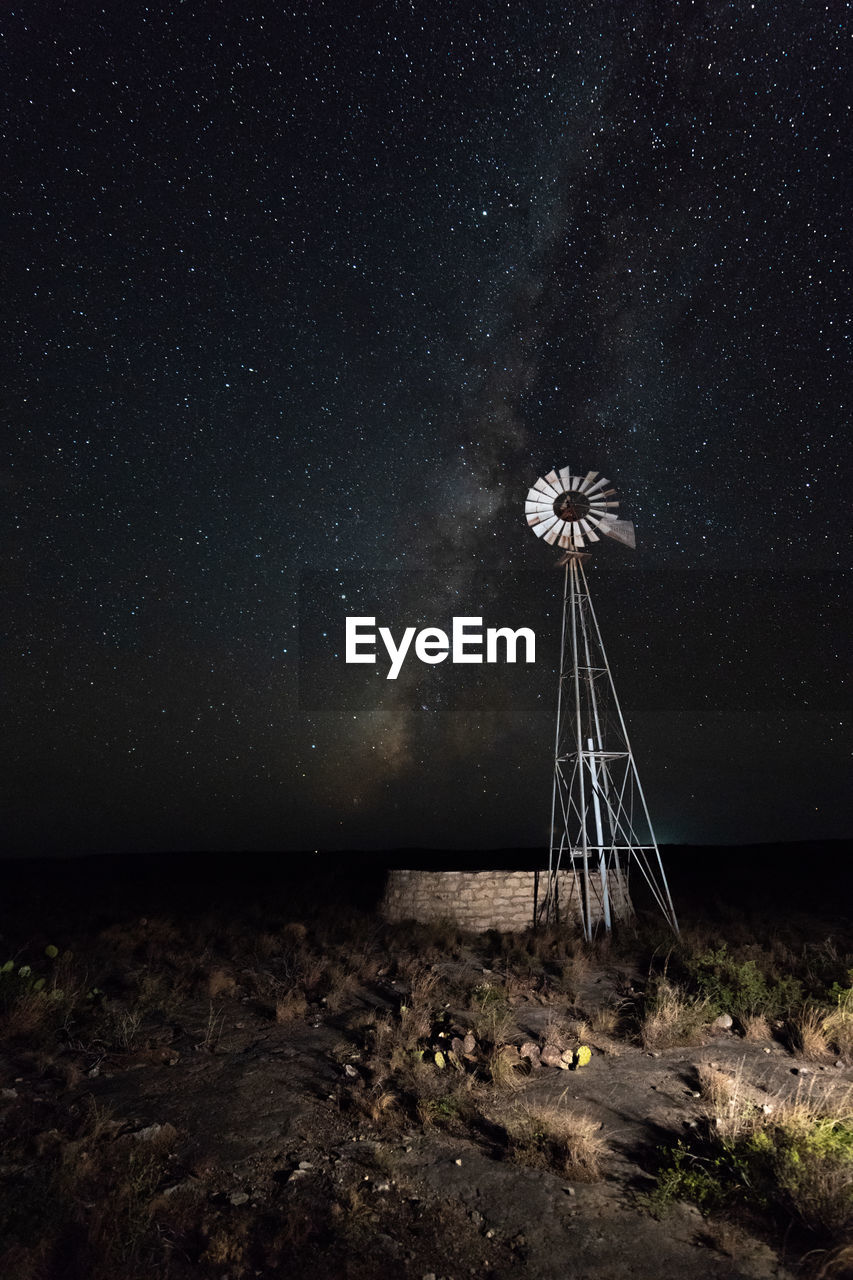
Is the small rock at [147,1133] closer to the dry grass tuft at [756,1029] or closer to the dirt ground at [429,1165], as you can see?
the dirt ground at [429,1165]

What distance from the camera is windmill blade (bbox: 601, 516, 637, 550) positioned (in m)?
17.5

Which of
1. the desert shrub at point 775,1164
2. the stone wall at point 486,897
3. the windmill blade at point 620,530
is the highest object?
the windmill blade at point 620,530

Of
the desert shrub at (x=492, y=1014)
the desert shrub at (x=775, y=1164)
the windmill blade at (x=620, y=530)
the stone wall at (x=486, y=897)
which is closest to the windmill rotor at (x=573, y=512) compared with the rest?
the windmill blade at (x=620, y=530)

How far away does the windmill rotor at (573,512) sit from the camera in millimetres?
17453

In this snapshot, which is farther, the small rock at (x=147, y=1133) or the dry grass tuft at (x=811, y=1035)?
the dry grass tuft at (x=811, y=1035)

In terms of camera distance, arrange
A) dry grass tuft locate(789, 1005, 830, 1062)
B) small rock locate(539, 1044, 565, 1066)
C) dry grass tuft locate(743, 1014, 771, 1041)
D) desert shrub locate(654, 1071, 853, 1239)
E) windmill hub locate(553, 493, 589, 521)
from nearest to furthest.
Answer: desert shrub locate(654, 1071, 853, 1239)
small rock locate(539, 1044, 565, 1066)
dry grass tuft locate(789, 1005, 830, 1062)
dry grass tuft locate(743, 1014, 771, 1041)
windmill hub locate(553, 493, 589, 521)

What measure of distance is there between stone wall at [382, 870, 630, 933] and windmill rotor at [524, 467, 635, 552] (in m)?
8.52

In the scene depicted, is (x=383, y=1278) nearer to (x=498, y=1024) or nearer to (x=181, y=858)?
(x=498, y=1024)

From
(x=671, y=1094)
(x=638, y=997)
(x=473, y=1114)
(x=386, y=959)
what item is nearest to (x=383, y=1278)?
(x=473, y=1114)

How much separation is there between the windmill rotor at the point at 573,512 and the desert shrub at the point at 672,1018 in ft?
34.1

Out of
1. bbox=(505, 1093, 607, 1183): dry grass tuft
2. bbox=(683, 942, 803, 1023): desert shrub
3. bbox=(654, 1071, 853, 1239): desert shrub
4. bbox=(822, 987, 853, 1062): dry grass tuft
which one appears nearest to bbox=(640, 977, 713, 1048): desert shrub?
bbox=(683, 942, 803, 1023): desert shrub

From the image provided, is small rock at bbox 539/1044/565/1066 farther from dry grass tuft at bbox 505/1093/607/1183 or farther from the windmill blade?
the windmill blade

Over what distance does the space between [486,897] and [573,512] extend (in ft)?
32.4

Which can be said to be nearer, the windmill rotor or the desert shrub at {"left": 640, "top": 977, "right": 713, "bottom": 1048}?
the desert shrub at {"left": 640, "top": 977, "right": 713, "bottom": 1048}
